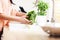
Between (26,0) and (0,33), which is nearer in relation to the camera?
(0,33)

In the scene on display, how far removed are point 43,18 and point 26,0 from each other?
186 cm

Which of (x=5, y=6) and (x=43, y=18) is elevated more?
(x=5, y=6)

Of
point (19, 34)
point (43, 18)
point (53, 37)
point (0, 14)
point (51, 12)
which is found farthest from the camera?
point (51, 12)

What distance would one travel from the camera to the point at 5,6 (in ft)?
3.74

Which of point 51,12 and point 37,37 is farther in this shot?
point 51,12

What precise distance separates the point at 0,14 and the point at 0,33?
0.55ft

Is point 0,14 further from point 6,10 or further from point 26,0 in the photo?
point 26,0

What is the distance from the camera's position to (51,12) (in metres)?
3.51

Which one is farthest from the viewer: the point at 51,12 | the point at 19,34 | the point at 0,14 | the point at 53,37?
the point at 51,12

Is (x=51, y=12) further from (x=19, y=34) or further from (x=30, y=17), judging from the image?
(x=19, y=34)

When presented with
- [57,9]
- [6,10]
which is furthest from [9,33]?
[57,9]

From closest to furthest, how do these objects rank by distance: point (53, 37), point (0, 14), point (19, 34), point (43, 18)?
point (53, 37) < point (19, 34) < point (0, 14) < point (43, 18)

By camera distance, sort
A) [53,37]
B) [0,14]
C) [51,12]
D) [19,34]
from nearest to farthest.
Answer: [53,37] → [19,34] → [0,14] → [51,12]

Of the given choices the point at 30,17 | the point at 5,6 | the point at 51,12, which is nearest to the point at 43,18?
the point at 30,17
